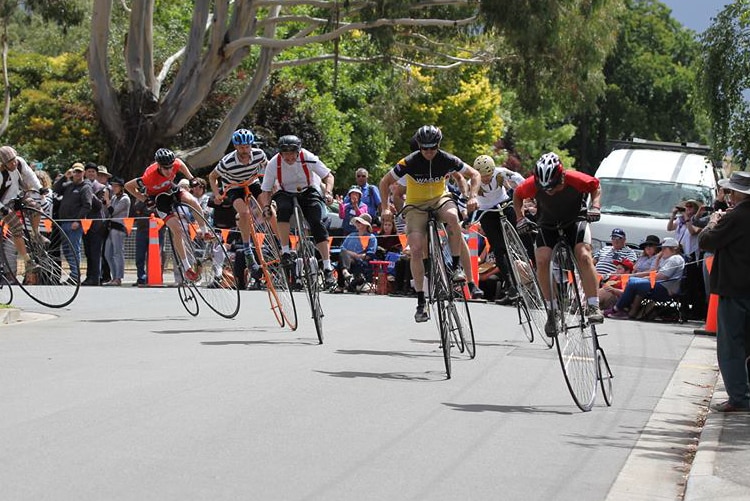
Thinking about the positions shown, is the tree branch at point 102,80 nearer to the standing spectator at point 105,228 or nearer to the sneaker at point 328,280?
the standing spectator at point 105,228

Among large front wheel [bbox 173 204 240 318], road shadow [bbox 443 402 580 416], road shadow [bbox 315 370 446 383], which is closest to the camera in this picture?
road shadow [bbox 443 402 580 416]

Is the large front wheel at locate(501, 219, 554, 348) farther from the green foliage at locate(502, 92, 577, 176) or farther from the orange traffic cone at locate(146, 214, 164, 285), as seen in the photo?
the green foliage at locate(502, 92, 577, 176)

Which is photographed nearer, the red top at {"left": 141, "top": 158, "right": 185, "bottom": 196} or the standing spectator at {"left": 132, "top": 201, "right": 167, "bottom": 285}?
the red top at {"left": 141, "top": 158, "right": 185, "bottom": 196}

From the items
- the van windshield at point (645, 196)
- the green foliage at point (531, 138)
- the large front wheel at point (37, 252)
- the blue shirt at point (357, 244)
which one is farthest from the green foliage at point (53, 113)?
the green foliage at point (531, 138)

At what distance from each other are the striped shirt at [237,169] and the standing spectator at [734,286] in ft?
19.8

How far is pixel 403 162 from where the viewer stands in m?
13.1

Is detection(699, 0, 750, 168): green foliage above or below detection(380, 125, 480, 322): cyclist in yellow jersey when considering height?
above

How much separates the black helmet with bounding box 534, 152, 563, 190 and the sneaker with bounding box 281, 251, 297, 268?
3790 millimetres

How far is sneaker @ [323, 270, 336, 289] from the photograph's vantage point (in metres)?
14.8

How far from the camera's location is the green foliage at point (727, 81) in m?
20.4

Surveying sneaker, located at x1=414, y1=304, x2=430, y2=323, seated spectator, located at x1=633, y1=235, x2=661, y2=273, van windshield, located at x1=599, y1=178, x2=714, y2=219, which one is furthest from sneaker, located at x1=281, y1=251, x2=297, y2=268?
van windshield, located at x1=599, y1=178, x2=714, y2=219

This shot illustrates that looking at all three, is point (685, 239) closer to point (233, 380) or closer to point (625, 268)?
point (625, 268)

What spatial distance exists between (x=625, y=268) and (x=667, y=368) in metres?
8.62

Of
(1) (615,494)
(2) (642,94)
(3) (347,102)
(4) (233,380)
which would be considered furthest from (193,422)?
(2) (642,94)
